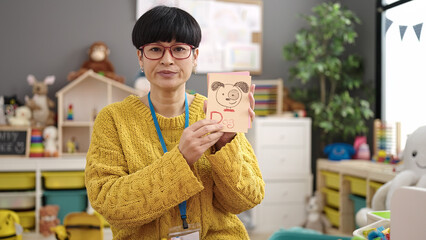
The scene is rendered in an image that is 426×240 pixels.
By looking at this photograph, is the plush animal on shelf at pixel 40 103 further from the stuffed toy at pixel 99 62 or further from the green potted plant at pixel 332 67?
the green potted plant at pixel 332 67

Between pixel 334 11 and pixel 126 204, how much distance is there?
279cm

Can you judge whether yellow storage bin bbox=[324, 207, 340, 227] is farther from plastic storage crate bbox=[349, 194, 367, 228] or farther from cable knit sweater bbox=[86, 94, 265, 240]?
cable knit sweater bbox=[86, 94, 265, 240]

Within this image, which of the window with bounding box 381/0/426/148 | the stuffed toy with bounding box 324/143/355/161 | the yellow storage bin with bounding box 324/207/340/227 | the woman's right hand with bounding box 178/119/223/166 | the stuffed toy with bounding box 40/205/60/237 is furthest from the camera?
the stuffed toy with bounding box 324/143/355/161

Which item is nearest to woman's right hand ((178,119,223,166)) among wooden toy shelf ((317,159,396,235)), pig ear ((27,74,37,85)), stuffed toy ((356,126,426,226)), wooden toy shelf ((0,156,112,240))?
stuffed toy ((356,126,426,226))

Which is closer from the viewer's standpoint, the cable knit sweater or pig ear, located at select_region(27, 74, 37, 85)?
the cable knit sweater

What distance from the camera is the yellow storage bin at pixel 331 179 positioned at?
10.3ft

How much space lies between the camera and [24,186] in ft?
9.96

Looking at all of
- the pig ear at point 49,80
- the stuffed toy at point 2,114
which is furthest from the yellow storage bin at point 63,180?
the pig ear at point 49,80

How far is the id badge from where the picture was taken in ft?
3.44

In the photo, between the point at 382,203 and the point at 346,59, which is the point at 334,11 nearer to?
the point at 346,59

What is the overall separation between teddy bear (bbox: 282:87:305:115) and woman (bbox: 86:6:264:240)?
8.16 ft

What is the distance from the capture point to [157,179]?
0.99 meters

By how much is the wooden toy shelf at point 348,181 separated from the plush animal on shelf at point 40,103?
7.47 ft

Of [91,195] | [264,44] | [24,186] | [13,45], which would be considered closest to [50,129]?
[24,186]
